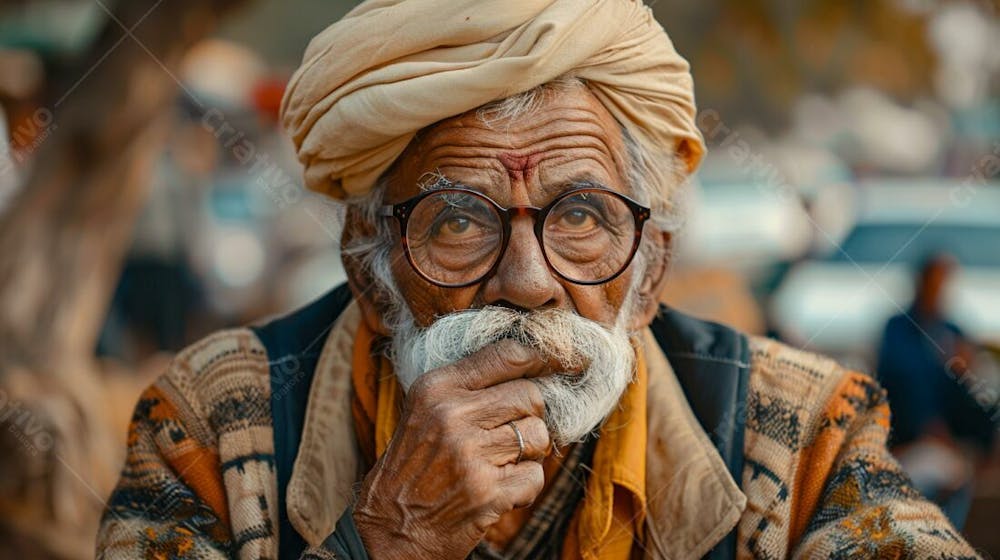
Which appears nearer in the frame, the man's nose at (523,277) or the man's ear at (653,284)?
the man's nose at (523,277)

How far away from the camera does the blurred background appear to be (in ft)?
17.0

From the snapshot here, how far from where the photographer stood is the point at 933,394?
21.4 feet

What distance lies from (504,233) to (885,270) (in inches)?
315

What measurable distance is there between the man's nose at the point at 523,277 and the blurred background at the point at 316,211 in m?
0.61

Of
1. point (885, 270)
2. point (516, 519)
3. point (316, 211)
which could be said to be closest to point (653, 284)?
point (516, 519)

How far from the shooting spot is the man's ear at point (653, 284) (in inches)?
107

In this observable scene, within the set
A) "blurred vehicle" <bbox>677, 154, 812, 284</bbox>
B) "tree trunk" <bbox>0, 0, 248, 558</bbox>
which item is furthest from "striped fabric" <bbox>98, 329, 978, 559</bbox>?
"blurred vehicle" <bbox>677, 154, 812, 284</bbox>

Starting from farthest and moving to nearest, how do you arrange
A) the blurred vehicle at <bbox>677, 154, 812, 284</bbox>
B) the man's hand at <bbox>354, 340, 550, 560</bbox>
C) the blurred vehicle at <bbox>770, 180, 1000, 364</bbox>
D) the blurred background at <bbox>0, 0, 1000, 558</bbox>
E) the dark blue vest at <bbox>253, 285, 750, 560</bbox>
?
the blurred vehicle at <bbox>677, 154, 812, 284</bbox> < the blurred vehicle at <bbox>770, 180, 1000, 364</bbox> < the blurred background at <bbox>0, 0, 1000, 558</bbox> < the dark blue vest at <bbox>253, 285, 750, 560</bbox> < the man's hand at <bbox>354, 340, 550, 560</bbox>

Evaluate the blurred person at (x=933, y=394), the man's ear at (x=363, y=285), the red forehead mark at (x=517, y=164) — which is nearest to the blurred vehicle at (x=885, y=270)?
the blurred person at (x=933, y=394)

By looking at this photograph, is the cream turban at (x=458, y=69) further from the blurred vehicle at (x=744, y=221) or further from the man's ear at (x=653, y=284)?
the blurred vehicle at (x=744, y=221)

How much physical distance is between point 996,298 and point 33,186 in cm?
791

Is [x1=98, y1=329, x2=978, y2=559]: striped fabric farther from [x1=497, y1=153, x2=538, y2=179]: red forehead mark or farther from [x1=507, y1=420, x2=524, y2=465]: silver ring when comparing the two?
[x1=497, y1=153, x2=538, y2=179]: red forehead mark

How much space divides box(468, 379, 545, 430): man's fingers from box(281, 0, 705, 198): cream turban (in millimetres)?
650

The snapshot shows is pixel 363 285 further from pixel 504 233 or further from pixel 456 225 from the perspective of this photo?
pixel 504 233
